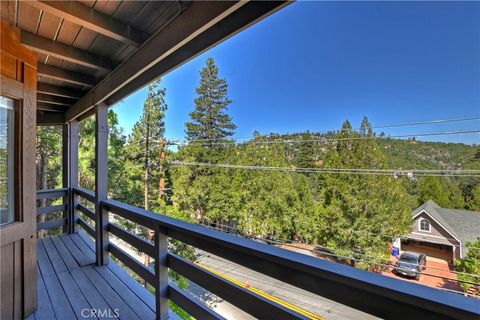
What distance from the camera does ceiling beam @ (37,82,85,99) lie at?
296cm

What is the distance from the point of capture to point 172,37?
1.43 metres

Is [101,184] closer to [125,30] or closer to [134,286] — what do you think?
[134,286]

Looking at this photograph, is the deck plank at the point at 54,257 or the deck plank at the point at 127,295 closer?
the deck plank at the point at 127,295

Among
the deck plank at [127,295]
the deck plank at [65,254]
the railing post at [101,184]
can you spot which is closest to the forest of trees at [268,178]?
the deck plank at [65,254]

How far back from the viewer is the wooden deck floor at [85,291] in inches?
76.8

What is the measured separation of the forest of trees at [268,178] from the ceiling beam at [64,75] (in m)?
7.55

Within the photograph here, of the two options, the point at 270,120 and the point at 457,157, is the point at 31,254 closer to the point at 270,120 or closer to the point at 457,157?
the point at 457,157

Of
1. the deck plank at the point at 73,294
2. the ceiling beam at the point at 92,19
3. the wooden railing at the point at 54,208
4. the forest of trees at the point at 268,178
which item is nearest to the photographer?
the ceiling beam at the point at 92,19

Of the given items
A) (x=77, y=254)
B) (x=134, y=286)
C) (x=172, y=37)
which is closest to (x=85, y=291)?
(x=134, y=286)

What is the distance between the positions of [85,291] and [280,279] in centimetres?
208

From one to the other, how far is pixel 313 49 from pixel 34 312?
730 inches

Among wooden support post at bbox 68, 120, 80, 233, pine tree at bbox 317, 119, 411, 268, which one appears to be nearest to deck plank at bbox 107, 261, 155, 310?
wooden support post at bbox 68, 120, 80, 233

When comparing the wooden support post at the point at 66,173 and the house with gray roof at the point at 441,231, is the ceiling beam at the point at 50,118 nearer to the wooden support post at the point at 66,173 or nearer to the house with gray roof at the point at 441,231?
the wooden support post at the point at 66,173

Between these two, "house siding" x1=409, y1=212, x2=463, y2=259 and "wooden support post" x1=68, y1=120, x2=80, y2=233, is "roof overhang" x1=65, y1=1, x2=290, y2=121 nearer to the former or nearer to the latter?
"wooden support post" x1=68, y1=120, x2=80, y2=233
